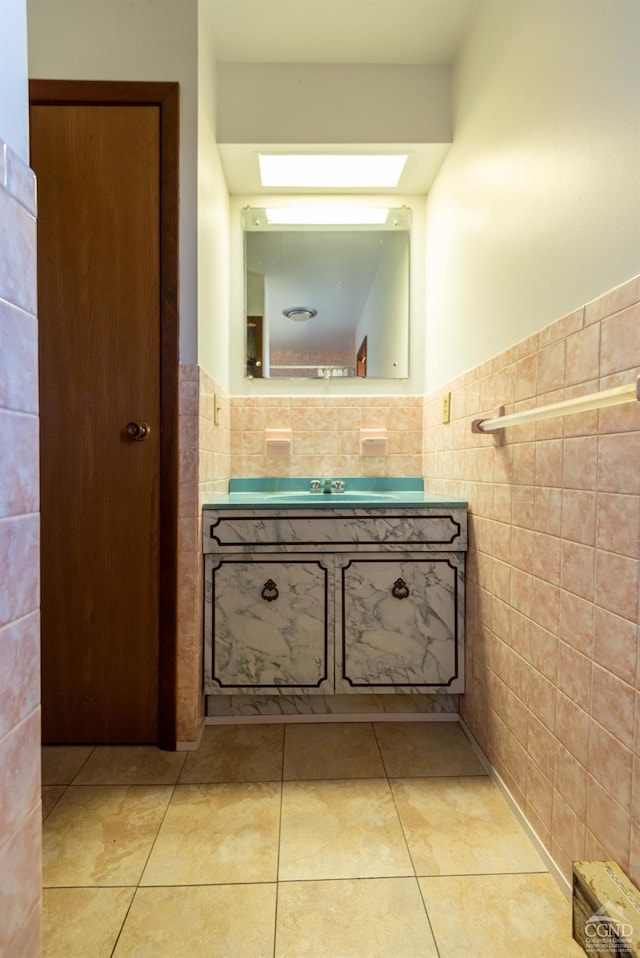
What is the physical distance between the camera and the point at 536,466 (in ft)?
3.93

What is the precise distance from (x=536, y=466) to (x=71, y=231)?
1591 mm

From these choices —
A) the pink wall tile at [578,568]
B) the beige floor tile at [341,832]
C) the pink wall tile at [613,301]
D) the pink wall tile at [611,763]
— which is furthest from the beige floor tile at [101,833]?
the pink wall tile at [613,301]

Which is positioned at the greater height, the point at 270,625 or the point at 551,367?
the point at 551,367

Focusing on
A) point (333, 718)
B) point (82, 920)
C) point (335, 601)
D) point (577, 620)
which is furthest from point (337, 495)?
point (82, 920)

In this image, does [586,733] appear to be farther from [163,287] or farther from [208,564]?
[163,287]

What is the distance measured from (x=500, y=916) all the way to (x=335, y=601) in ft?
2.95

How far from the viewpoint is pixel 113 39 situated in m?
1.50

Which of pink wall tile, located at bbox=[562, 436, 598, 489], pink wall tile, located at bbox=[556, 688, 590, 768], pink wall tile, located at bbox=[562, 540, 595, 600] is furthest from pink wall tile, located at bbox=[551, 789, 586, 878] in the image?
pink wall tile, located at bbox=[562, 436, 598, 489]

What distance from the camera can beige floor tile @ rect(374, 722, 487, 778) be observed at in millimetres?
1466

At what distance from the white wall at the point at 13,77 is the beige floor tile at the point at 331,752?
1594 mm

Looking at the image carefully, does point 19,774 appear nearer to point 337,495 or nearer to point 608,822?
point 608,822

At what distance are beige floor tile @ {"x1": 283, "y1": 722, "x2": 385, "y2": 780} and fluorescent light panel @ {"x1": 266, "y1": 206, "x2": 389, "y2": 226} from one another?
213 cm

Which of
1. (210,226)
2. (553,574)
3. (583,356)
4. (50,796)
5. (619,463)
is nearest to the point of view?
(619,463)

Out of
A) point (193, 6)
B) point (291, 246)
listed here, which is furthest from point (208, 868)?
point (193, 6)
